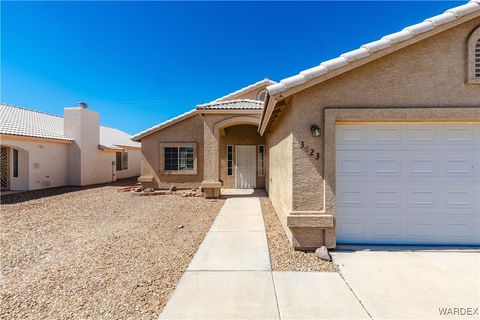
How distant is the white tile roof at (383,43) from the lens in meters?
4.85

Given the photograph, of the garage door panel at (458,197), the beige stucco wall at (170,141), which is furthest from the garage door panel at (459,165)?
the beige stucco wall at (170,141)

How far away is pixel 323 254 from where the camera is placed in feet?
15.9

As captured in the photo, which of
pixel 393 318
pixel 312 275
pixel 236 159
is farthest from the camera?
pixel 236 159

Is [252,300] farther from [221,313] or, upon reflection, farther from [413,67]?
[413,67]

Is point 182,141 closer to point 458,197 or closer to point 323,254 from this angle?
point 323,254

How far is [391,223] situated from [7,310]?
24.5 feet

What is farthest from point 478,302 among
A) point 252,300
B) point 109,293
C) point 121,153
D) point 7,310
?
point 121,153

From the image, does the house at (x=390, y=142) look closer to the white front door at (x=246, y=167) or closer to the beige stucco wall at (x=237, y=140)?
the beige stucco wall at (x=237, y=140)

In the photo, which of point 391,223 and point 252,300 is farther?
point 391,223

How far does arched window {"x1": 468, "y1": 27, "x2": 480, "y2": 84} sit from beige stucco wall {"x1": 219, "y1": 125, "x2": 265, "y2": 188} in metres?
10.4

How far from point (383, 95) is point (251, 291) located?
16.7ft

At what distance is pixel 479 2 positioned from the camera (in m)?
4.88

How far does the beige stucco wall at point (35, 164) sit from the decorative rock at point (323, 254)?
57.7 ft
